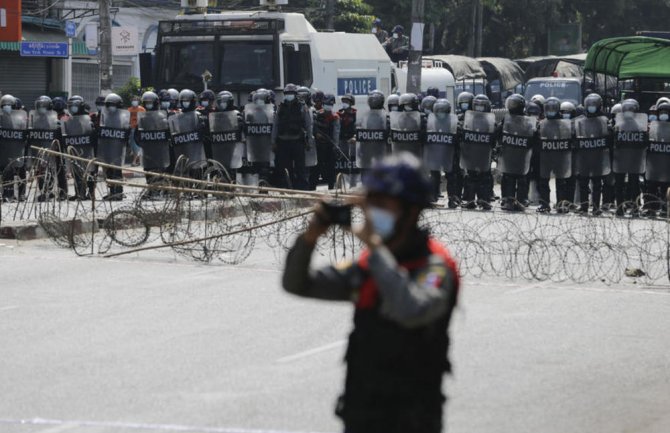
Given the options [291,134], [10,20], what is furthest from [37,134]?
[10,20]

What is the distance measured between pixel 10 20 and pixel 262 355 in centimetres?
2594

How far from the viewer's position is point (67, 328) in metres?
11.2

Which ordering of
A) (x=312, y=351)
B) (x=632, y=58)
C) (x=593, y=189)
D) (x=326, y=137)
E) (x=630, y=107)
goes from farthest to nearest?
(x=632, y=58) → (x=326, y=137) → (x=593, y=189) → (x=630, y=107) → (x=312, y=351)

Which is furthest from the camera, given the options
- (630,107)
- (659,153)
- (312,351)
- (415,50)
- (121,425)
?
(415,50)

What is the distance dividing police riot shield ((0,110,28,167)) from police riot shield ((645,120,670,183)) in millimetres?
9699

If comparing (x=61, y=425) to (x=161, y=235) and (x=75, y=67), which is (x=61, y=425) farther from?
(x=75, y=67)

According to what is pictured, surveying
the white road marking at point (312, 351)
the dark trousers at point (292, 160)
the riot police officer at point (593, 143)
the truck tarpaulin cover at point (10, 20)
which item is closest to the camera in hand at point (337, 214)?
the white road marking at point (312, 351)

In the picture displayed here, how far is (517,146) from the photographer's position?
22.7 meters

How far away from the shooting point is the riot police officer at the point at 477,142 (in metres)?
22.8

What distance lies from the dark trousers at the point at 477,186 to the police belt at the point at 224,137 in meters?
3.78

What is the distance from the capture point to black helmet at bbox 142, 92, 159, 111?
896 inches

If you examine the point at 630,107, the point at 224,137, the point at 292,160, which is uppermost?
the point at 630,107

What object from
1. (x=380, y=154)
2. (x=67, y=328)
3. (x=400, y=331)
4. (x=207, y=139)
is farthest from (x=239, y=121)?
(x=400, y=331)

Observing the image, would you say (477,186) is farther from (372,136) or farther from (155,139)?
(155,139)
